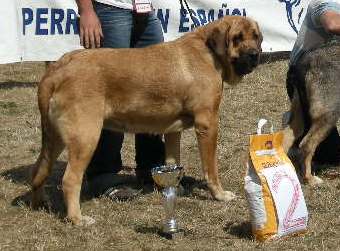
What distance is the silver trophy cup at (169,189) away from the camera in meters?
4.25

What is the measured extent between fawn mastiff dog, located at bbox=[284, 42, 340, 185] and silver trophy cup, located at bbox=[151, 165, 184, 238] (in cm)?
156

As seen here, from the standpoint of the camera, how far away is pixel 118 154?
554 centimetres

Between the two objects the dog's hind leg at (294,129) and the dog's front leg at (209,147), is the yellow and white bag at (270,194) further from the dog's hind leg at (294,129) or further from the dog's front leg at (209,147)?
the dog's hind leg at (294,129)

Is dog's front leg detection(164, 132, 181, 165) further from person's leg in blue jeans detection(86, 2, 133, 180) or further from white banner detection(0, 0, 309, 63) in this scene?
white banner detection(0, 0, 309, 63)

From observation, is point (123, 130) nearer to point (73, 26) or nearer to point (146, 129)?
point (146, 129)

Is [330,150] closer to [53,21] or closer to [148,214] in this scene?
[148,214]

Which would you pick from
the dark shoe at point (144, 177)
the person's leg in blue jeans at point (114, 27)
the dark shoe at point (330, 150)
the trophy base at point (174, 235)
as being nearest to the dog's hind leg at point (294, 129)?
the dark shoe at point (330, 150)

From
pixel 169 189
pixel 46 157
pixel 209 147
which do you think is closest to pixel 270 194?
pixel 169 189

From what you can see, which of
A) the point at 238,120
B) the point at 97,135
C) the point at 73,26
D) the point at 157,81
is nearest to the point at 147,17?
the point at 157,81

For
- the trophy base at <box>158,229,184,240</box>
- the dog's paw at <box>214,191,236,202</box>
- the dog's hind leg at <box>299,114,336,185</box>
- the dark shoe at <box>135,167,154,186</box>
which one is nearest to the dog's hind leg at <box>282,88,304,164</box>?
the dog's hind leg at <box>299,114,336,185</box>

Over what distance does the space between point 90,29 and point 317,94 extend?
1796 mm

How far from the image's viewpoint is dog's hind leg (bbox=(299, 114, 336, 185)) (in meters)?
5.42

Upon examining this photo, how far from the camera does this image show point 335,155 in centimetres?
618

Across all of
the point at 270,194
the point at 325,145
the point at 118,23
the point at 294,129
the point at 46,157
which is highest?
the point at 118,23
